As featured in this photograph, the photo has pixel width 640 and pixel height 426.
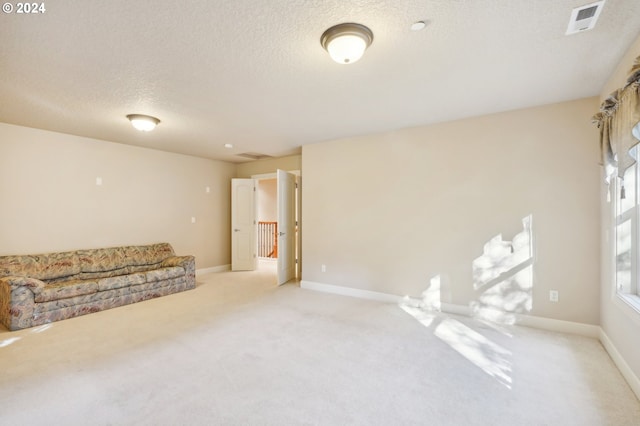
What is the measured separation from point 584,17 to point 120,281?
5604 millimetres

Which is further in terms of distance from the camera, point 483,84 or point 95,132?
point 95,132

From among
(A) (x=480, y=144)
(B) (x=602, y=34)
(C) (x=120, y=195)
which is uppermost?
(B) (x=602, y=34)

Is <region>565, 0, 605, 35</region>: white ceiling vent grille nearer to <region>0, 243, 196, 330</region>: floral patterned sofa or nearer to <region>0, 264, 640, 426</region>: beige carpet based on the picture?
<region>0, 264, 640, 426</region>: beige carpet

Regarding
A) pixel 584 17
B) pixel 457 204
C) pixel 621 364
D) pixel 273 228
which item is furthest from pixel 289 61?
pixel 273 228

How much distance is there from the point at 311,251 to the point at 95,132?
388cm

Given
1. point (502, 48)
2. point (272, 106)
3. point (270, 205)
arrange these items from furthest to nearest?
point (270, 205), point (272, 106), point (502, 48)

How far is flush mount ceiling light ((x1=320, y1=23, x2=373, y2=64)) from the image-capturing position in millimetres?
1931

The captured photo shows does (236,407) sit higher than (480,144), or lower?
lower

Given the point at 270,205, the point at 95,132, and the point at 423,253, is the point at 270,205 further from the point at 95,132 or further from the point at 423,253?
the point at 423,253

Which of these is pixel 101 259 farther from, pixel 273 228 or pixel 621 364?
pixel 621 364

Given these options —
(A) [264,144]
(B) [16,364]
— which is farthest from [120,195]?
(B) [16,364]

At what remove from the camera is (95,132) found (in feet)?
14.4

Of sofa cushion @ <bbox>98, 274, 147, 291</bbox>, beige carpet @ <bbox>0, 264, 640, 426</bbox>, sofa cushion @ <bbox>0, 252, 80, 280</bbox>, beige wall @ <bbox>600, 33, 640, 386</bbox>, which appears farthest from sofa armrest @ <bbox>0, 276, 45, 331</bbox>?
beige wall @ <bbox>600, 33, 640, 386</bbox>

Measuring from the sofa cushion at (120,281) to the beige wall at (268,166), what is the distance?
132 inches
